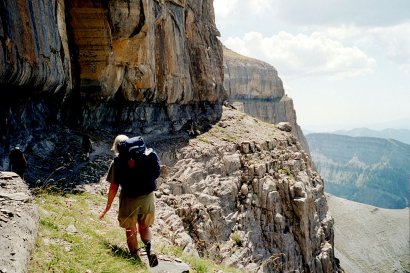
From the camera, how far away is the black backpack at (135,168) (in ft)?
25.7

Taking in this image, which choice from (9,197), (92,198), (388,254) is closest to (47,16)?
(92,198)

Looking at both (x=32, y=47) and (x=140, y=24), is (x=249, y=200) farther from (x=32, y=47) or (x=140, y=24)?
(x=32, y=47)

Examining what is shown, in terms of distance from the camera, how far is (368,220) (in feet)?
305

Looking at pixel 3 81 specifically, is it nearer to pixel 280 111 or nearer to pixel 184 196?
pixel 184 196

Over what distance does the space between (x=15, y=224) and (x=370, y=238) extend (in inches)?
3651

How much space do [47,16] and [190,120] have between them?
788 inches

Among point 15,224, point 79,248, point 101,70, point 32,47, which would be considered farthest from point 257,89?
point 15,224

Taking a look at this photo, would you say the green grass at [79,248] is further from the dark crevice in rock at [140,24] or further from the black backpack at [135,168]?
the dark crevice in rock at [140,24]

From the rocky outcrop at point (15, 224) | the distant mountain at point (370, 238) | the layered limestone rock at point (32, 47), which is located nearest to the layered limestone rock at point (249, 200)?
the layered limestone rock at point (32, 47)

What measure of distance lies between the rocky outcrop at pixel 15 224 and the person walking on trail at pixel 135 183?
1.60m

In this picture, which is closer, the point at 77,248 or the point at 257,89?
the point at 77,248

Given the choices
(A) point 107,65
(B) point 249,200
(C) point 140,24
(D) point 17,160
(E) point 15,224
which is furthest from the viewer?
(B) point 249,200

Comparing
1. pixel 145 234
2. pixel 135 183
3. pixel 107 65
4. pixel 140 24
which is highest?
pixel 140 24

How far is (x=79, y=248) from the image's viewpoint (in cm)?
748
